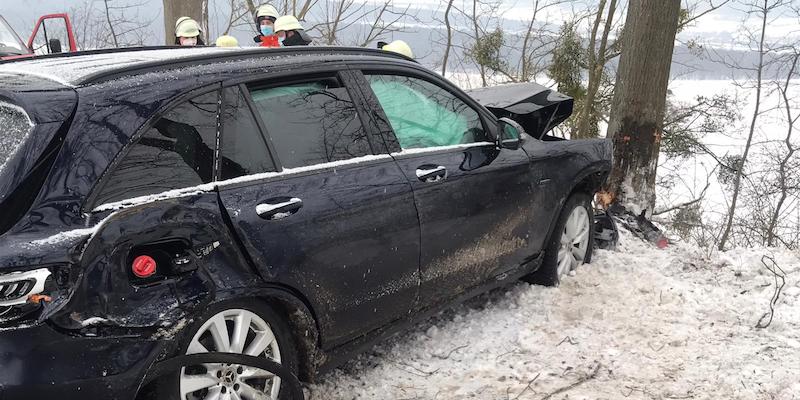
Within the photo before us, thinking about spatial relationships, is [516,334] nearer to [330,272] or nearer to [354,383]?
[354,383]

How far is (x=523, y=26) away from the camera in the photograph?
22.7m

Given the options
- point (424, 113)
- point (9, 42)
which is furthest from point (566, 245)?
point (9, 42)

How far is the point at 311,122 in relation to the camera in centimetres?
310

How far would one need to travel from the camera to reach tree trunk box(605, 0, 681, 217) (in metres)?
6.45

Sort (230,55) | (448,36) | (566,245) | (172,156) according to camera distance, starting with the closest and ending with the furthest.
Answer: (172,156) < (230,55) < (566,245) < (448,36)

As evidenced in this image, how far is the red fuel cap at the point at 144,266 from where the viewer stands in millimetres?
2254

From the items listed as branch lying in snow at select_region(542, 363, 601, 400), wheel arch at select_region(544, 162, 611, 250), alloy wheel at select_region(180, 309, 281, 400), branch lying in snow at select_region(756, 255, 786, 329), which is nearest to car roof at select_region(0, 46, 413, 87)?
alloy wheel at select_region(180, 309, 281, 400)

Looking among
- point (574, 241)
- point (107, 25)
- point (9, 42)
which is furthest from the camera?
point (107, 25)

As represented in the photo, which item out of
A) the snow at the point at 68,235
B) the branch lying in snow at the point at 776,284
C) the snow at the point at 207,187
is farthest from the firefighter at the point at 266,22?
the snow at the point at 68,235

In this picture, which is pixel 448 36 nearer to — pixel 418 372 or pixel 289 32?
pixel 289 32

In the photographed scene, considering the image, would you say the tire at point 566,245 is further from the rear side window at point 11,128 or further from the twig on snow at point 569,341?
the rear side window at point 11,128

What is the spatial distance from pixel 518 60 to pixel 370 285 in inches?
809

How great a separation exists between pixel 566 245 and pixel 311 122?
2597 millimetres

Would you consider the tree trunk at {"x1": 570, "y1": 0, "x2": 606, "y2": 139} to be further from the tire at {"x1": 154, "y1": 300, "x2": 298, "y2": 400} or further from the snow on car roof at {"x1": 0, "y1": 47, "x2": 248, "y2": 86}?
the tire at {"x1": 154, "y1": 300, "x2": 298, "y2": 400}
